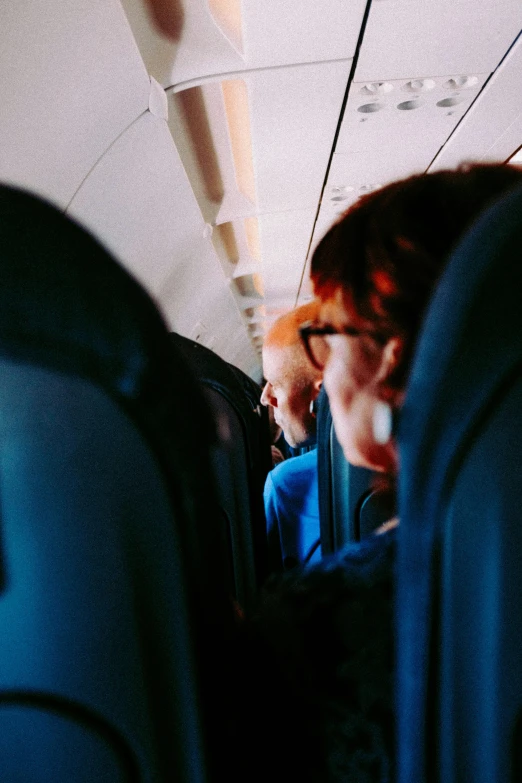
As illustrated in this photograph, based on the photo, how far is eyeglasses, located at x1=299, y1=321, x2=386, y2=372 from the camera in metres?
0.77

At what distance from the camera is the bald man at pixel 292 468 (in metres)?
1.96

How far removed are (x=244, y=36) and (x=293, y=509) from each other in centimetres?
277

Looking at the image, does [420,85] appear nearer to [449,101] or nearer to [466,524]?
[449,101]

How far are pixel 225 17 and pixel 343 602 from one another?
364 cm

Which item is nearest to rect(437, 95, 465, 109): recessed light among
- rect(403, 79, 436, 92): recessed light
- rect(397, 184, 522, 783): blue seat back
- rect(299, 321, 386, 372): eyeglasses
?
rect(403, 79, 436, 92): recessed light

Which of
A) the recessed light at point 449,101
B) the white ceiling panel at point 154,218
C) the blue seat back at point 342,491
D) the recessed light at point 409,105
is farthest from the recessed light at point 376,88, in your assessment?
the blue seat back at point 342,491

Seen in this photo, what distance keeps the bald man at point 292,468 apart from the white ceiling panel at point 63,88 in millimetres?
1639

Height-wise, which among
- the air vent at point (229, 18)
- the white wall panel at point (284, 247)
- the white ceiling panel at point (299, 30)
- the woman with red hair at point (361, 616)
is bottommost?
the woman with red hair at point (361, 616)

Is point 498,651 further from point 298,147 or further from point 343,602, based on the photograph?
point 298,147

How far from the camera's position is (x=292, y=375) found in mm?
2031

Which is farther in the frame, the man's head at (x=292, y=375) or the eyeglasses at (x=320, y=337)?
the man's head at (x=292, y=375)

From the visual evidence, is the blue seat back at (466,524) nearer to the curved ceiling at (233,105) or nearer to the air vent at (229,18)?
the curved ceiling at (233,105)

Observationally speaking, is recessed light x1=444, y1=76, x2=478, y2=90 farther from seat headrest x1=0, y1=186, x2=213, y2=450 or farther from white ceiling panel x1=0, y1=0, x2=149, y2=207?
seat headrest x1=0, y1=186, x2=213, y2=450

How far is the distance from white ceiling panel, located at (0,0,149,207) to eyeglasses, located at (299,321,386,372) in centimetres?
213
